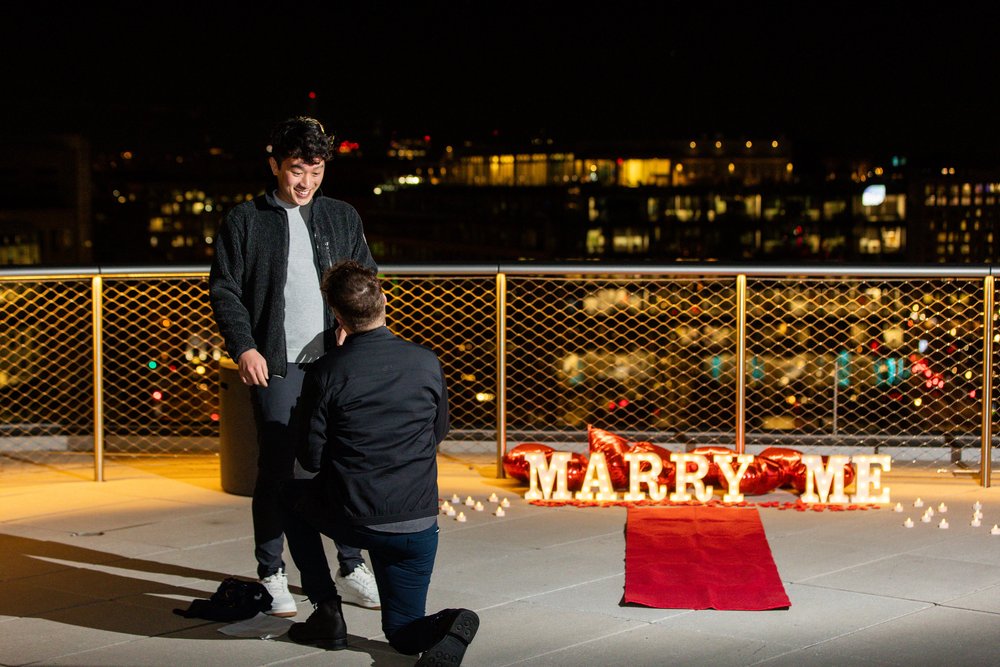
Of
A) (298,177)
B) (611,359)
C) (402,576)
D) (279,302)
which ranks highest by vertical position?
(298,177)

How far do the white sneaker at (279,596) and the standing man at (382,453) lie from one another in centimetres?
57

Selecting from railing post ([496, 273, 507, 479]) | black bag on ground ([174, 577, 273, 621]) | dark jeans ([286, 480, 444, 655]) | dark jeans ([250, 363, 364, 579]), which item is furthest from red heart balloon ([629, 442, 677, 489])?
dark jeans ([286, 480, 444, 655])

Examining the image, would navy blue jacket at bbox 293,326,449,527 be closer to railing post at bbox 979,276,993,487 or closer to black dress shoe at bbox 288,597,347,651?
black dress shoe at bbox 288,597,347,651

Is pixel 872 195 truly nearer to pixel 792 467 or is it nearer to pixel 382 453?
pixel 792 467

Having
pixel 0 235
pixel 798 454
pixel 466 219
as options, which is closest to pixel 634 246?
pixel 466 219

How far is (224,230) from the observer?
4219 mm

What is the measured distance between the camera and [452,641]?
136 inches

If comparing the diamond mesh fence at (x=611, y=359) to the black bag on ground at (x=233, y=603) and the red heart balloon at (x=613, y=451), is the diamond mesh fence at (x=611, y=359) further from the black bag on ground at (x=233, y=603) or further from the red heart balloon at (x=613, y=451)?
the black bag on ground at (x=233, y=603)

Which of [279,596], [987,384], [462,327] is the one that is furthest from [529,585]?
[462,327]

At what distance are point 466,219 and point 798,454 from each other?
370ft

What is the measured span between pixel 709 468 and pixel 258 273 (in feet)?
8.60

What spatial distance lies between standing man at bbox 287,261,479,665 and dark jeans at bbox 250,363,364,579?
477 mm

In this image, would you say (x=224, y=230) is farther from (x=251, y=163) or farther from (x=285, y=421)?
(x=251, y=163)

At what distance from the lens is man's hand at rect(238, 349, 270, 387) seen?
4.03 metres
